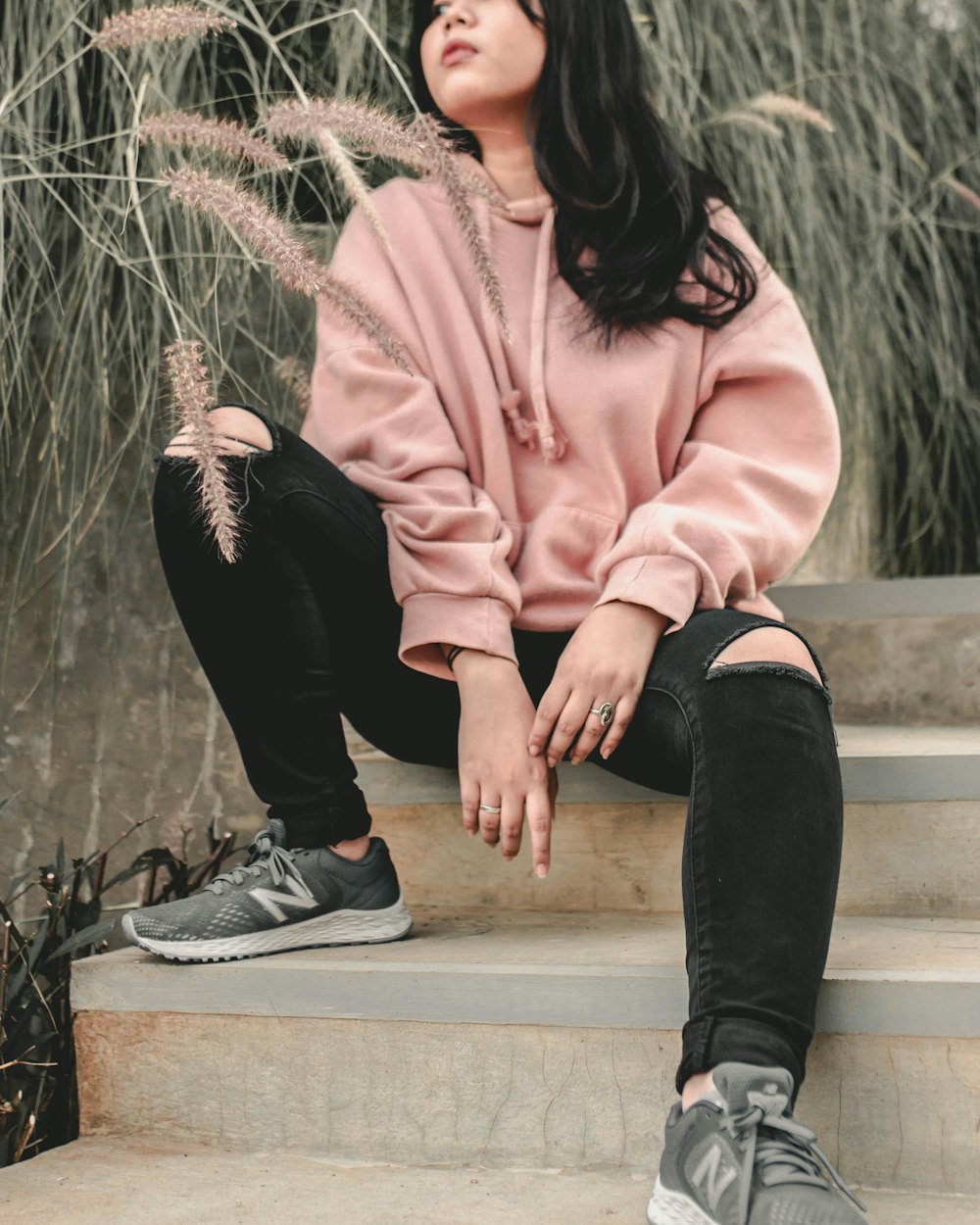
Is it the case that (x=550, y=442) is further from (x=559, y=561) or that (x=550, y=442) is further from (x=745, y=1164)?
(x=745, y=1164)

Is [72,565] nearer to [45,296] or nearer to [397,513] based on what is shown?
[45,296]

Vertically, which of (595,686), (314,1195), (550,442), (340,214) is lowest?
(314,1195)

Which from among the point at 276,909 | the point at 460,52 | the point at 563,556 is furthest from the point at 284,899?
the point at 460,52

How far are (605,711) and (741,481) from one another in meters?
0.27

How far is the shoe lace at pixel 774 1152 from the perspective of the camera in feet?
2.53

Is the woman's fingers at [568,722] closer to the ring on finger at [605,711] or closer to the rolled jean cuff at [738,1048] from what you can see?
the ring on finger at [605,711]

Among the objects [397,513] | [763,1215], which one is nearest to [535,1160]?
[763,1215]

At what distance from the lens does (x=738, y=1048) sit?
0.81m

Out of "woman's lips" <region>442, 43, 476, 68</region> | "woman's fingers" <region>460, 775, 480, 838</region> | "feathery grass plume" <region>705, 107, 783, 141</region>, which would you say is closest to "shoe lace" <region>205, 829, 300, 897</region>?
"woman's fingers" <region>460, 775, 480, 838</region>

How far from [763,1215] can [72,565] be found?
41.1 inches

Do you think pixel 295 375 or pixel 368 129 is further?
pixel 295 375

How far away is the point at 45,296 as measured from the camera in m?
1.38

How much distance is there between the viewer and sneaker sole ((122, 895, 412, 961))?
1.02 meters

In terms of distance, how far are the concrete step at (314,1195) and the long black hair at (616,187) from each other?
0.73 m
